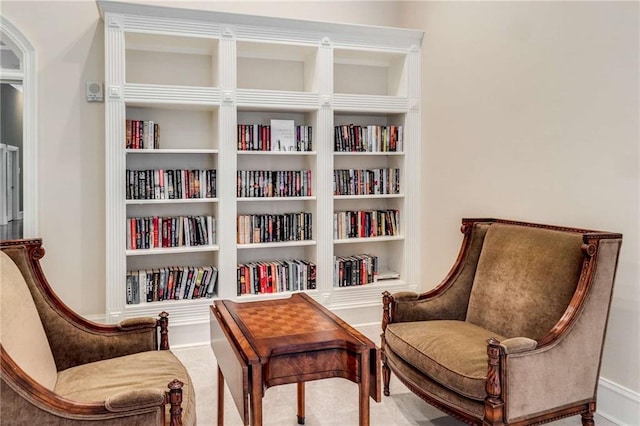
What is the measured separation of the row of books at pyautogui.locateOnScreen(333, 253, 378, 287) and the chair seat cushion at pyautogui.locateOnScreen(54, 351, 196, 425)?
217cm

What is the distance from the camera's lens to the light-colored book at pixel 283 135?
3994 millimetres

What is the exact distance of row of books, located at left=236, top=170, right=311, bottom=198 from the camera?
12.9 feet

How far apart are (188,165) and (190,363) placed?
157 cm

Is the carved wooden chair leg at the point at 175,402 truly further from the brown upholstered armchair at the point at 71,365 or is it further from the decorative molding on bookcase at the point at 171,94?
the decorative molding on bookcase at the point at 171,94

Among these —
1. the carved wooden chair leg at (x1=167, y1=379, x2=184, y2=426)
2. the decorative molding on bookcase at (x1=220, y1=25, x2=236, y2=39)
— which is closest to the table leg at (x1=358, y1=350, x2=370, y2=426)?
the carved wooden chair leg at (x1=167, y1=379, x2=184, y2=426)

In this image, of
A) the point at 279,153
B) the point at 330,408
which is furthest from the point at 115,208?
the point at 330,408

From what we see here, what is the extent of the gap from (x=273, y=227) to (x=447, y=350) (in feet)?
6.86

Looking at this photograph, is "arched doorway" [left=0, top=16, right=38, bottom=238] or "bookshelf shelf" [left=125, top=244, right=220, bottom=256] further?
"bookshelf shelf" [left=125, top=244, right=220, bottom=256]

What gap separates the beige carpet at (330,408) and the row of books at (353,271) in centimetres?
125

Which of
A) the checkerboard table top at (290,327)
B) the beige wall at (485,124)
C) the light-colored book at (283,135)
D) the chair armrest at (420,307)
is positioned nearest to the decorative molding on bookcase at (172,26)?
the beige wall at (485,124)

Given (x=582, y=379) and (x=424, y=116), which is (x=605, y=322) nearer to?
(x=582, y=379)

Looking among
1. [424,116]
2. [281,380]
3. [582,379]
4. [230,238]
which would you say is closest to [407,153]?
[424,116]

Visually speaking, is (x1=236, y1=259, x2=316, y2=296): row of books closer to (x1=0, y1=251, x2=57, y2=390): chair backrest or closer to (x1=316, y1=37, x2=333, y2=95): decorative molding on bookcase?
(x1=316, y1=37, x2=333, y2=95): decorative molding on bookcase

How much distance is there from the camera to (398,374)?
8.42 ft
